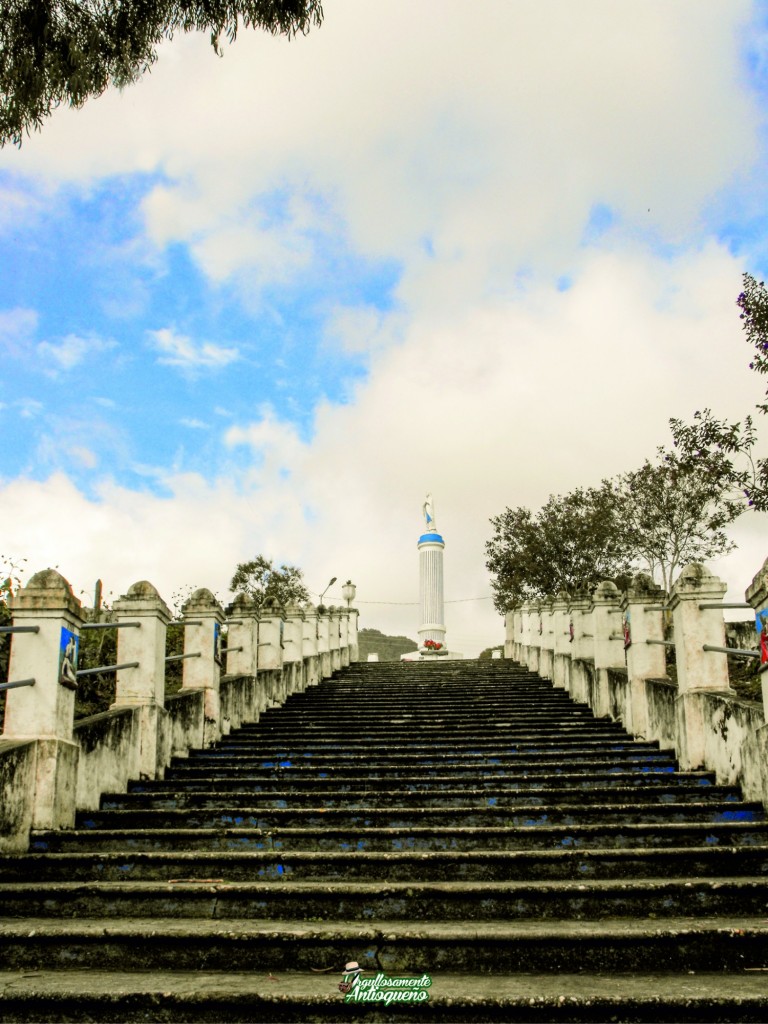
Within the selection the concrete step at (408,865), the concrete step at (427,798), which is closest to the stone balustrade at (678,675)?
the concrete step at (427,798)

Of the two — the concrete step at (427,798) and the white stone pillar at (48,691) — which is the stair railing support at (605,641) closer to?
the concrete step at (427,798)

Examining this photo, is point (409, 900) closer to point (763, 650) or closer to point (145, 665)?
point (763, 650)

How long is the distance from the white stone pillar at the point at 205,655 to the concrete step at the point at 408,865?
13.5ft

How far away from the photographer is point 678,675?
8125mm

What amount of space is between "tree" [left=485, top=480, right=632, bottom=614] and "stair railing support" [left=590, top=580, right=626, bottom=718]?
20.6 m

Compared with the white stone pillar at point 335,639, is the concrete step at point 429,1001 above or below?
below

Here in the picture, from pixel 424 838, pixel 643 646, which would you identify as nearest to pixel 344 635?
pixel 643 646

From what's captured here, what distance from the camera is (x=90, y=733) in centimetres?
709

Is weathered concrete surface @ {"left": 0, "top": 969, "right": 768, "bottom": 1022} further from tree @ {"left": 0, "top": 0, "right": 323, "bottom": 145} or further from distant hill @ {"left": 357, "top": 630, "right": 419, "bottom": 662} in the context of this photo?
distant hill @ {"left": 357, "top": 630, "right": 419, "bottom": 662}

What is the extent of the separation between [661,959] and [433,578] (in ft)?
88.2

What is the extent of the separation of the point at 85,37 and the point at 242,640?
7.48 m

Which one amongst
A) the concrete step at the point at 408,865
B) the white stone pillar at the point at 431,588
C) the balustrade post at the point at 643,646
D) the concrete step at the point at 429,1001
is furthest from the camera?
the white stone pillar at the point at 431,588

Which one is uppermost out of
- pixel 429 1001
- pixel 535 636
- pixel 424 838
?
pixel 535 636

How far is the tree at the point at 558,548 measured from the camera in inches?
1267
